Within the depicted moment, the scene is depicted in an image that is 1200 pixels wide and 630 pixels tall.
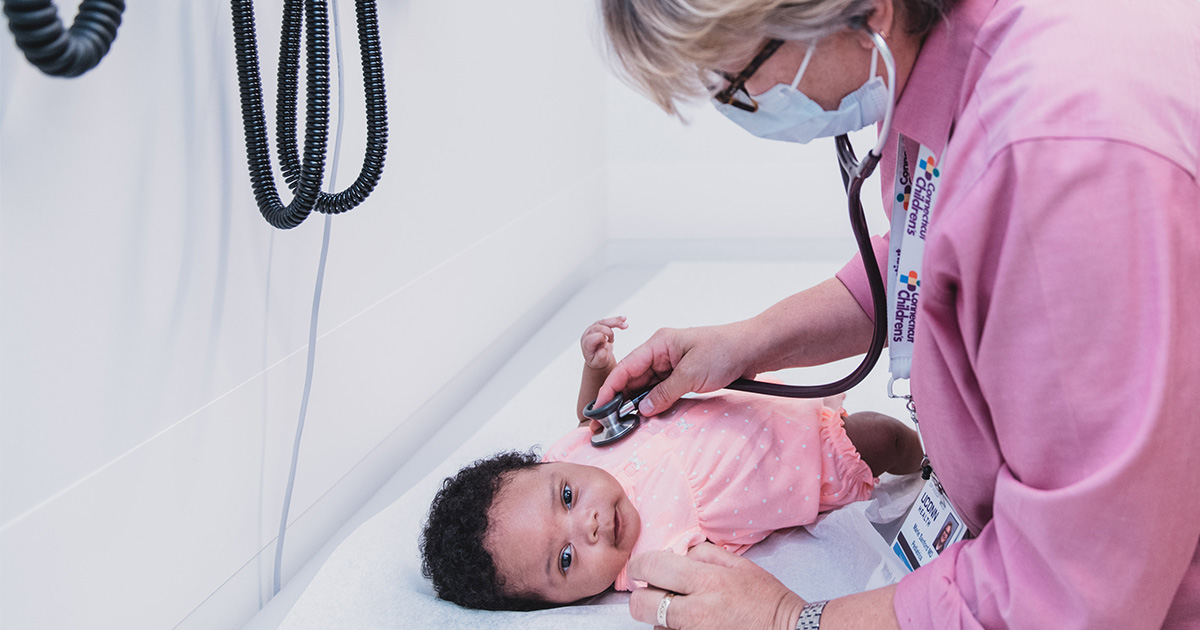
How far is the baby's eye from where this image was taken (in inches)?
51.3

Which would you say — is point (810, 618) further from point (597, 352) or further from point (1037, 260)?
point (597, 352)

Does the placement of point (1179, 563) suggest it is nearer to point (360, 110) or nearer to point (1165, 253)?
point (1165, 253)

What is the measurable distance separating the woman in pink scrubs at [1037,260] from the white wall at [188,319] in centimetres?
29

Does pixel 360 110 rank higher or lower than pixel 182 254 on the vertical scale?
higher

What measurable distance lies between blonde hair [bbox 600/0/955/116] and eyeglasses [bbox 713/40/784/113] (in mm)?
11

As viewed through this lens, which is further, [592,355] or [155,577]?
[592,355]

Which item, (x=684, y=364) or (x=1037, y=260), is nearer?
(x=1037, y=260)

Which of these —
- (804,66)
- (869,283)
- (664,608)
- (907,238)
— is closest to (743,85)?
(804,66)

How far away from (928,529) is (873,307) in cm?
38

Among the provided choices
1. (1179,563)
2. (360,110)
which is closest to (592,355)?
(360,110)

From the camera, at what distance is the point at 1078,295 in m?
0.71

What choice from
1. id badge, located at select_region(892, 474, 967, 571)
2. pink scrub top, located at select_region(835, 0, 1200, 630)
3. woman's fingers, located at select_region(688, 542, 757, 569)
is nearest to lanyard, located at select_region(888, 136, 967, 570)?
id badge, located at select_region(892, 474, 967, 571)

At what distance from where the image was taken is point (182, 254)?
114cm

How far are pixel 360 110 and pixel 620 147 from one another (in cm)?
171
